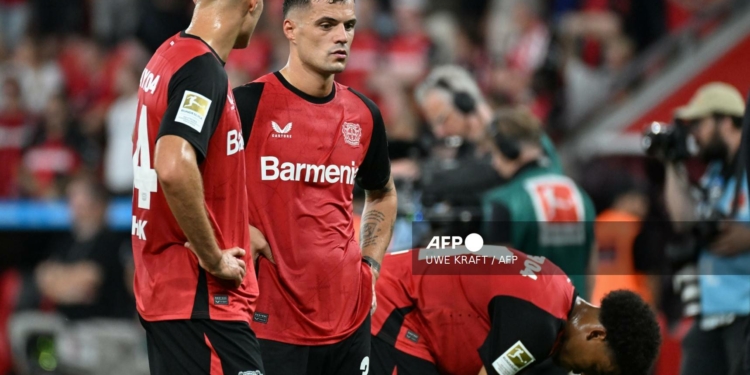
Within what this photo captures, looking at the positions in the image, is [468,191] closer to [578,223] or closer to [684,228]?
[578,223]

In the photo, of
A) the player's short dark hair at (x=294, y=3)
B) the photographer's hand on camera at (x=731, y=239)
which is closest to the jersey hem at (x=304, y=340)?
the player's short dark hair at (x=294, y=3)

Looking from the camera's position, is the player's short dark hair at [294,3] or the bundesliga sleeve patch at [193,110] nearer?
the bundesliga sleeve patch at [193,110]

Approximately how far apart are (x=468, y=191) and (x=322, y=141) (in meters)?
2.97

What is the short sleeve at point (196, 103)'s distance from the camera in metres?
3.93

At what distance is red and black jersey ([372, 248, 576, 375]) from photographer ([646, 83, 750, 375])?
1.46 metres

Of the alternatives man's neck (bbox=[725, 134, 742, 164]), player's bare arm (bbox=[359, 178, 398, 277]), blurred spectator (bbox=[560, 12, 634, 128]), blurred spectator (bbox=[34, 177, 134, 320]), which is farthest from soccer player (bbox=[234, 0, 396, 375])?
blurred spectator (bbox=[560, 12, 634, 128])

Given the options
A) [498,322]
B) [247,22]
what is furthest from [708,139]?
[247,22]

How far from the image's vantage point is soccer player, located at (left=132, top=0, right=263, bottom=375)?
155 inches

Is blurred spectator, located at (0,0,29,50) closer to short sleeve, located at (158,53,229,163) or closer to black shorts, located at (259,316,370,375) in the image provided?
black shorts, located at (259,316,370,375)

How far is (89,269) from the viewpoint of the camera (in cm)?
1037

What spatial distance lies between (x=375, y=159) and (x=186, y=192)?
3.96ft

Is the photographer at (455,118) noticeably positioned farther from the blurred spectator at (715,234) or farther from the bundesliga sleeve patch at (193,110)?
the bundesliga sleeve patch at (193,110)

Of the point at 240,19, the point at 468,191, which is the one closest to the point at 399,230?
the point at 468,191

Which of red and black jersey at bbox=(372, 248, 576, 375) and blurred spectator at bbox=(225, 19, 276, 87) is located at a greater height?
blurred spectator at bbox=(225, 19, 276, 87)
